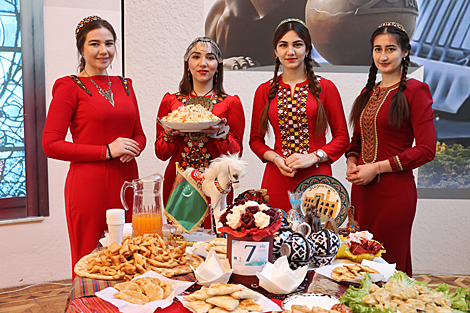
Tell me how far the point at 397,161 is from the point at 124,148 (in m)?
1.58

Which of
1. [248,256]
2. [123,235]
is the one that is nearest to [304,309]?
[248,256]

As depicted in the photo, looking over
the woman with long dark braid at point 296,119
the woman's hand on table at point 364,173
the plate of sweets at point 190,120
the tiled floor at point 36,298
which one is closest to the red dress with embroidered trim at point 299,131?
the woman with long dark braid at point 296,119

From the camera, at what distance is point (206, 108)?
258 cm

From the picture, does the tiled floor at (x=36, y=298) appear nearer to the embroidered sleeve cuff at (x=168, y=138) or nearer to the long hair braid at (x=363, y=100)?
the embroidered sleeve cuff at (x=168, y=138)

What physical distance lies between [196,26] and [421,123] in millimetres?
2578

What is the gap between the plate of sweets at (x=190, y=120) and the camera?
7.34 ft

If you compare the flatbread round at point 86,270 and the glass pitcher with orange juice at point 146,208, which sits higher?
the glass pitcher with orange juice at point 146,208

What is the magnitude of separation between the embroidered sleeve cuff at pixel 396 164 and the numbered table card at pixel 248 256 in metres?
1.32

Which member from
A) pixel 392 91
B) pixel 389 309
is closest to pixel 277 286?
pixel 389 309

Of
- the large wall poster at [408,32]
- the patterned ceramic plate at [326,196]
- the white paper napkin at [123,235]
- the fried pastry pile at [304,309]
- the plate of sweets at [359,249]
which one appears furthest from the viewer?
the large wall poster at [408,32]

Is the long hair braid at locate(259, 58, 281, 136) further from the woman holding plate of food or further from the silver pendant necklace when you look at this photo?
the silver pendant necklace

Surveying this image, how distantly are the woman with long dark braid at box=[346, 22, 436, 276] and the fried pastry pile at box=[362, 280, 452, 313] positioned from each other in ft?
4.23

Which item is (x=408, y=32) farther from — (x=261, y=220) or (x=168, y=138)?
(x=261, y=220)

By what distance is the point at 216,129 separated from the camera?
2.35 m
